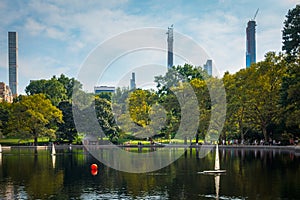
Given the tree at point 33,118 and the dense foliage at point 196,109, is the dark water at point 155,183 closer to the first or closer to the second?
the dense foliage at point 196,109

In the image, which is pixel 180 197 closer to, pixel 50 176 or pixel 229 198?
pixel 229 198

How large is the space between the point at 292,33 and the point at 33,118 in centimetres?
4664

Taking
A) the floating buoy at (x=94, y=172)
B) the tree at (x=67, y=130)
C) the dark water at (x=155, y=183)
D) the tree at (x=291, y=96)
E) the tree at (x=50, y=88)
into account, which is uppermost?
the tree at (x=50, y=88)

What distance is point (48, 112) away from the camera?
82438 millimetres

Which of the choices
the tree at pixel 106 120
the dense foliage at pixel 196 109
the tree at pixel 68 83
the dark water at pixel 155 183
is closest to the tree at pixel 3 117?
the dense foliage at pixel 196 109

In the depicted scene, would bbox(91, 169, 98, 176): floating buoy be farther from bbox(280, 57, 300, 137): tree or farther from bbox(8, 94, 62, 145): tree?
bbox(8, 94, 62, 145): tree

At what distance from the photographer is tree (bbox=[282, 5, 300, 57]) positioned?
57.7 m

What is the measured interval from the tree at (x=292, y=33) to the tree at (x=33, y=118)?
43.2 meters

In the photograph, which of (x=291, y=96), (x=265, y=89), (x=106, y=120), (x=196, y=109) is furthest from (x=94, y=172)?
(x=106, y=120)

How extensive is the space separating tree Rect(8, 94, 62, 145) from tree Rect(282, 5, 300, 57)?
43.2 meters

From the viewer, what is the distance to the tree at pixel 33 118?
80438 millimetres

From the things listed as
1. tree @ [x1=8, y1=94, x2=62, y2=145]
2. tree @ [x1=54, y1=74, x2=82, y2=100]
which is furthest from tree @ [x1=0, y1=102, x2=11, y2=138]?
tree @ [x1=54, y1=74, x2=82, y2=100]

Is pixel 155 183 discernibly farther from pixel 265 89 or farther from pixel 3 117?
pixel 3 117

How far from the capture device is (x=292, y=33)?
58.2 m
